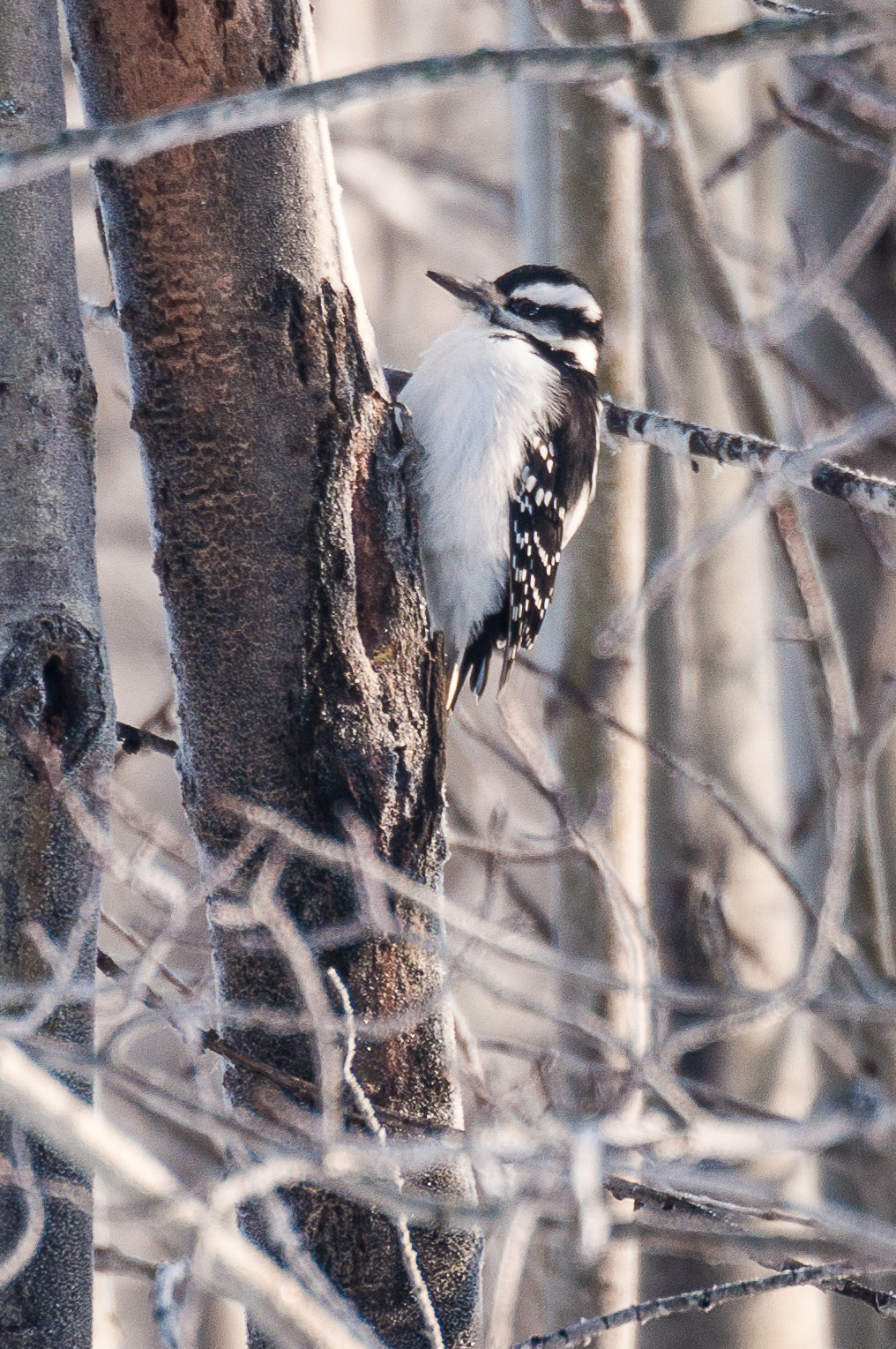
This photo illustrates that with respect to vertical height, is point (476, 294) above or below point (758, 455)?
above

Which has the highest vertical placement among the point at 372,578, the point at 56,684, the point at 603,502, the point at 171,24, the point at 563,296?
the point at 563,296

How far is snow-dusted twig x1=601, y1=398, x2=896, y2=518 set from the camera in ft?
6.97

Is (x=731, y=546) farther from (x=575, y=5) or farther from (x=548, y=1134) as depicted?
(x=548, y=1134)

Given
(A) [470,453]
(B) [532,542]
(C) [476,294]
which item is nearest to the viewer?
(A) [470,453]

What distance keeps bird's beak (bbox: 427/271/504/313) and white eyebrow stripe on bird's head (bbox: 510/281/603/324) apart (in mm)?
60

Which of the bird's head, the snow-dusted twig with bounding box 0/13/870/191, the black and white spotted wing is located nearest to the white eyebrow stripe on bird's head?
the bird's head

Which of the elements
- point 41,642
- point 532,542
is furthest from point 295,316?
point 532,542

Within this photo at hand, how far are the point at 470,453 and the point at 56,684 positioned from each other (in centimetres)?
183

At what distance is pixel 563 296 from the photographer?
153 inches

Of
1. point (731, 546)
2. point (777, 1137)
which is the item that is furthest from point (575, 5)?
point (777, 1137)

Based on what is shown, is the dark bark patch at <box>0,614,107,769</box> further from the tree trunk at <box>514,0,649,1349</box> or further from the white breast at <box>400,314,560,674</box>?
the tree trunk at <box>514,0,649,1349</box>

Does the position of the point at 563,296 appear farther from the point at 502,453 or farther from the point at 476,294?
the point at 502,453

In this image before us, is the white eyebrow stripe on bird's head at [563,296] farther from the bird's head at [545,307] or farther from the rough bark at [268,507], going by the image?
the rough bark at [268,507]

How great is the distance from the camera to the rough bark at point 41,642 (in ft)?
6.02
